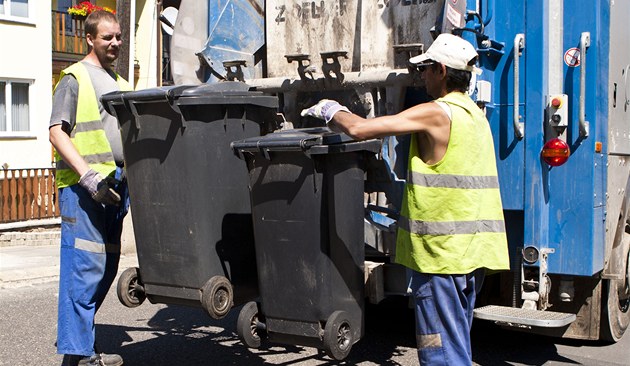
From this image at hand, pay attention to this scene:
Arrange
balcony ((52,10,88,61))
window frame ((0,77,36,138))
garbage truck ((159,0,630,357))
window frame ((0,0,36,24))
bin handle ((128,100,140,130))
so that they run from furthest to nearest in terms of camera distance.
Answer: balcony ((52,10,88,61))
window frame ((0,0,36,24))
window frame ((0,77,36,138))
garbage truck ((159,0,630,357))
bin handle ((128,100,140,130))

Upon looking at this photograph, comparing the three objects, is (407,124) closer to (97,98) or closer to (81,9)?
(97,98)

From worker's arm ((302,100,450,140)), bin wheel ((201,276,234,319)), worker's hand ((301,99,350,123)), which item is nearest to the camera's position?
worker's arm ((302,100,450,140))

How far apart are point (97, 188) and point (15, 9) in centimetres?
1416

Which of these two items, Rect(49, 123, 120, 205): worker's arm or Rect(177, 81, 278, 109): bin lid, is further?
Rect(49, 123, 120, 205): worker's arm

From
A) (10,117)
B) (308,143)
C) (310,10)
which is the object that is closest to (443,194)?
(308,143)

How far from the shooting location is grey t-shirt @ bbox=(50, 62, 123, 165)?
409 cm

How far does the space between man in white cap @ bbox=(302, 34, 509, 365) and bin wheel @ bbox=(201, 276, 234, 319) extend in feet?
3.03

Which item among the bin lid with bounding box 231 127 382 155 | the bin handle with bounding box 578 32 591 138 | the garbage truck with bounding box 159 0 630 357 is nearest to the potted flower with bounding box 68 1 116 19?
the garbage truck with bounding box 159 0 630 357

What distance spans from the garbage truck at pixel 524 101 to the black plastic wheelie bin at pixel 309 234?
557 mm

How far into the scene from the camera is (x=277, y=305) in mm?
3709

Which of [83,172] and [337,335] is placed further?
[83,172]

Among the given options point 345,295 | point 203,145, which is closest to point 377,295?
point 345,295

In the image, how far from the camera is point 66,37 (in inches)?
760

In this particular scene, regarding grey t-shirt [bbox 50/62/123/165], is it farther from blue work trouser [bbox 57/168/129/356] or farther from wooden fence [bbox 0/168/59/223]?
wooden fence [bbox 0/168/59/223]
